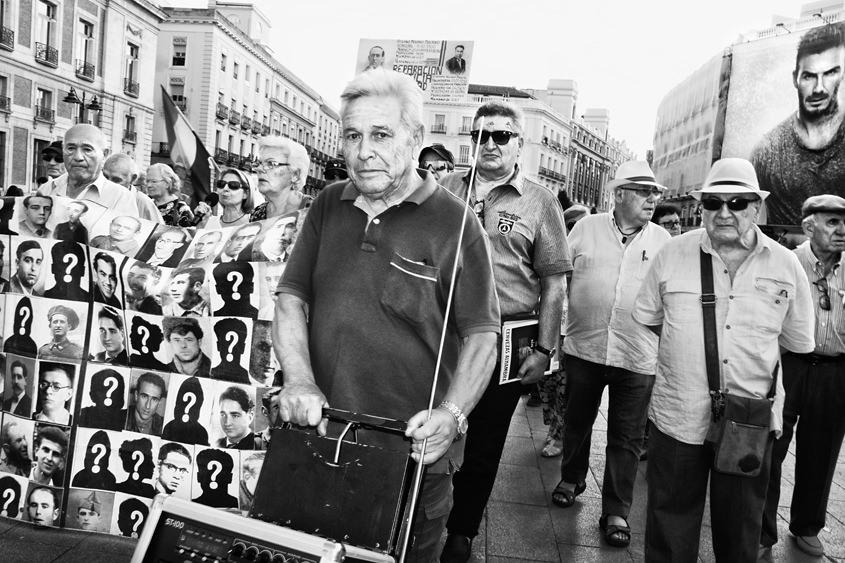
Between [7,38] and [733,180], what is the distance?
36177 mm

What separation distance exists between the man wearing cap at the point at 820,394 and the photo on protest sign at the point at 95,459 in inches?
142

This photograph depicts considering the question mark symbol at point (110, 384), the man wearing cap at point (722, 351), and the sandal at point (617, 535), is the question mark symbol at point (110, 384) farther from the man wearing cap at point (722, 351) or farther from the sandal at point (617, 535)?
the sandal at point (617, 535)

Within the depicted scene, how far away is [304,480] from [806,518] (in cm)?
369

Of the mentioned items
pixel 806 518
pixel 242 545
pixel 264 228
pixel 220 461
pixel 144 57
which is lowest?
pixel 806 518

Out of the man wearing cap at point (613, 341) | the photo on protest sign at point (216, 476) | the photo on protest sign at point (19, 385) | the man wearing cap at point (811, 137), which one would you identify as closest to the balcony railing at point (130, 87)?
the man wearing cap at point (811, 137)

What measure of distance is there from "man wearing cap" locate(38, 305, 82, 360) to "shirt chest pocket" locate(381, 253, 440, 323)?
2.03 m

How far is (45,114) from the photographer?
112ft

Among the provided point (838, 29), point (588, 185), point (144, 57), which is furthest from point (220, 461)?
point (588, 185)

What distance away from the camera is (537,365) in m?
3.74

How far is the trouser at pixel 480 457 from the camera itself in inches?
146

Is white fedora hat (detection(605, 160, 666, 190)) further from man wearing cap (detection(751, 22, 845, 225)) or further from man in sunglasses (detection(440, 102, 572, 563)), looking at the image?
man wearing cap (detection(751, 22, 845, 225))

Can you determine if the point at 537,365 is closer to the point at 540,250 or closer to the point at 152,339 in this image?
the point at 540,250

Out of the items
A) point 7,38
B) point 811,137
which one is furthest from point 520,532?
point 7,38

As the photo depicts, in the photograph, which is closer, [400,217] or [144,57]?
[400,217]
